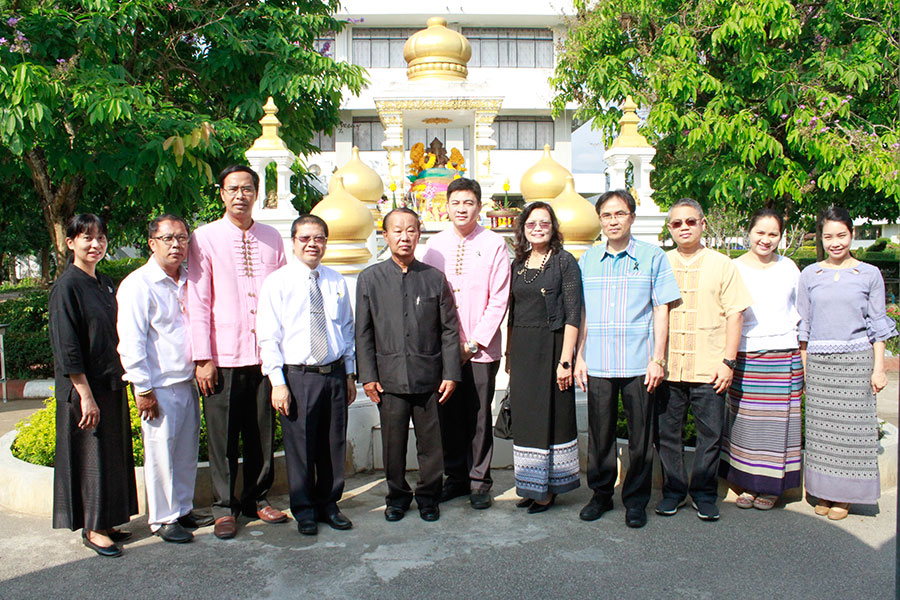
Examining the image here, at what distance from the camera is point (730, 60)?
10.9 meters

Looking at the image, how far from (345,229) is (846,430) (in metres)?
3.36

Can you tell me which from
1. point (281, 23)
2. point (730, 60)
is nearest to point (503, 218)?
point (281, 23)

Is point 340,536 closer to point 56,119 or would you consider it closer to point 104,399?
point 104,399

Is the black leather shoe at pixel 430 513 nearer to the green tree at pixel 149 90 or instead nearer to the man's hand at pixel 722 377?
the man's hand at pixel 722 377

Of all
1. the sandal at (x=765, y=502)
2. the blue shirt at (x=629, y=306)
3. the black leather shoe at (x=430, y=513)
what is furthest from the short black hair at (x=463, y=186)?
the sandal at (x=765, y=502)

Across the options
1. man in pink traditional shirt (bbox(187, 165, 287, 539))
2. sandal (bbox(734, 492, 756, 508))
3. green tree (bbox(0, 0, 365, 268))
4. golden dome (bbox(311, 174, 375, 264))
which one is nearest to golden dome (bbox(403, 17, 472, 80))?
green tree (bbox(0, 0, 365, 268))

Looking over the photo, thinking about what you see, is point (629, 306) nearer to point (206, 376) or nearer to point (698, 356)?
point (698, 356)

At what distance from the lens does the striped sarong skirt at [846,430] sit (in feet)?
13.1

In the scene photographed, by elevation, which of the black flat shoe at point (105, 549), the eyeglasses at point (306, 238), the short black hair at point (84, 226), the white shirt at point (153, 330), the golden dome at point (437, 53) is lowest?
the black flat shoe at point (105, 549)

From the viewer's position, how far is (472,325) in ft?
13.8

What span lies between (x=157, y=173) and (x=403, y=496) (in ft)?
14.6

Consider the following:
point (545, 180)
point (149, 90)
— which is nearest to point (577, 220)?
point (545, 180)

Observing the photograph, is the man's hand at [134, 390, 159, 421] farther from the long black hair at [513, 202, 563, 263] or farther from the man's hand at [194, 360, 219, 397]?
the long black hair at [513, 202, 563, 263]

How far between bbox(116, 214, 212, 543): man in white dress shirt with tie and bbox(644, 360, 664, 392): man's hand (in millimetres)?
2366
